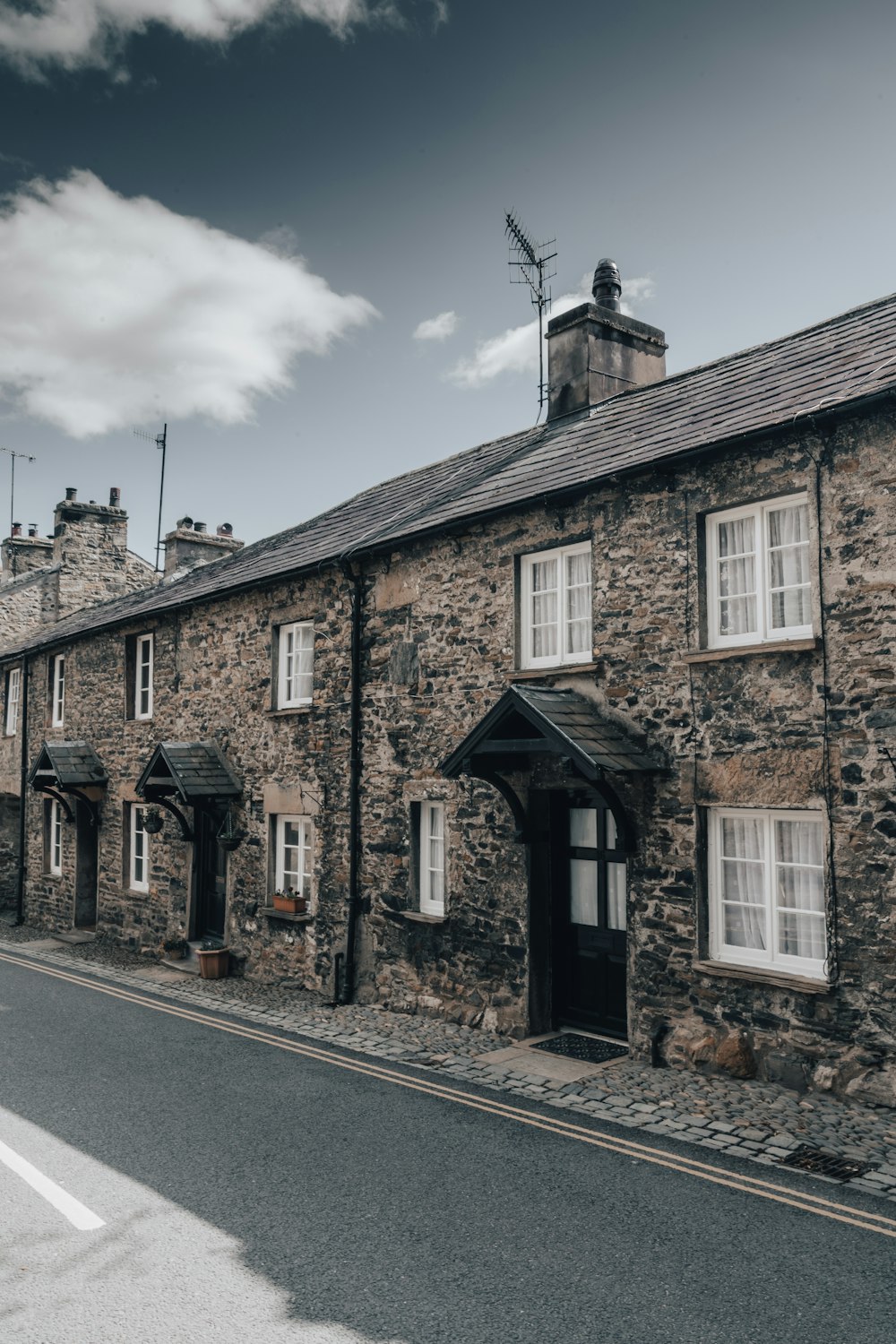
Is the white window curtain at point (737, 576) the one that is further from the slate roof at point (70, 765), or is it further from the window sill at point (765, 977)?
the slate roof at point (70, 765)

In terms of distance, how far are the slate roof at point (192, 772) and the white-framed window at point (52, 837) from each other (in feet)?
21.3

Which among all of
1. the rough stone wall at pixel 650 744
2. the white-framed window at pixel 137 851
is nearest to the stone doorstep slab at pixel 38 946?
the white-framed window at pixel 137 851

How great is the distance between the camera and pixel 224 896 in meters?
15.9

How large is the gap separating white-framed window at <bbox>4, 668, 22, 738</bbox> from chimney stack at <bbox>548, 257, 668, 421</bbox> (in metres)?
15.7

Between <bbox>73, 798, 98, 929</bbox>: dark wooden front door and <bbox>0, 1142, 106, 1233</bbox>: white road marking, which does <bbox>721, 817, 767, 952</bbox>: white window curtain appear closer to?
<bbox>0, 1142, 106, 1233</bbox>: white road marking

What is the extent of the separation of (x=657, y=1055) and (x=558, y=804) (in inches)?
109

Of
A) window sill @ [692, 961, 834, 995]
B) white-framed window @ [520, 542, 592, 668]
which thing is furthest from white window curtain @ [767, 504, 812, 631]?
window sill @ [692, 961, 834, 995]

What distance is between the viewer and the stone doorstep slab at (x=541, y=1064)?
30.4 ft

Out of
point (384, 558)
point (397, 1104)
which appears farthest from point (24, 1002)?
point (384, 558)

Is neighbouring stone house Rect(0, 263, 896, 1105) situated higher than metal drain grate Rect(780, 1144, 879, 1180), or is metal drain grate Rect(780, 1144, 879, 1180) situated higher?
neighbouring stone house Rect(0, 263, 896, 1105)

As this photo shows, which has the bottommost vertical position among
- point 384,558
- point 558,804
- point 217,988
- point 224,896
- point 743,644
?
point 217,988

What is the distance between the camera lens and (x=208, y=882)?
16719mm

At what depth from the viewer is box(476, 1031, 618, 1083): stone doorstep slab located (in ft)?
30.4

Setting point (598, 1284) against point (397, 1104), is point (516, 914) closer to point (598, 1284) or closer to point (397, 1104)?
point (397, 1104)
